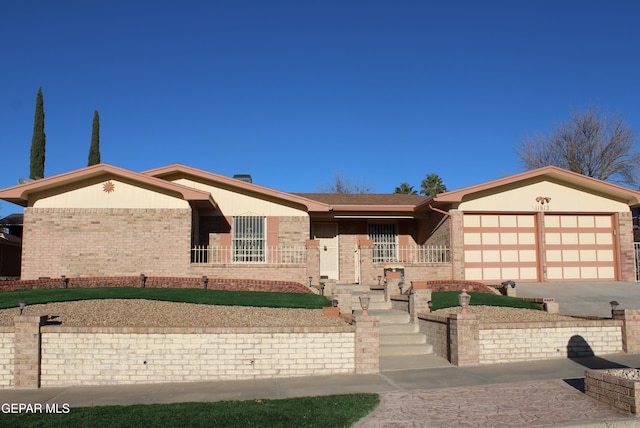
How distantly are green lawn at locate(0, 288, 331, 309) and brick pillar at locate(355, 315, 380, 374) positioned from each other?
283 cm

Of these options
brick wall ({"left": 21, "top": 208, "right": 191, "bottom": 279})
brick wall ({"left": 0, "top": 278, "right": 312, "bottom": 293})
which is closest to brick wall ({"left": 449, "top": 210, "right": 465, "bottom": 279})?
brick wall ({"left": 0, "top": 278, "right": 312, "bottom": 293})

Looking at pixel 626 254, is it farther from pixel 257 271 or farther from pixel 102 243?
pixel 102 243

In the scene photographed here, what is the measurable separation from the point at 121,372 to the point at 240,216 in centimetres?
1027

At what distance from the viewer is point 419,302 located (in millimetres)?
12430

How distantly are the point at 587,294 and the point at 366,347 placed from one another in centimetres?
991

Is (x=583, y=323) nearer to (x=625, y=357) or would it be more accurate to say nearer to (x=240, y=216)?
(x=625, y=357)

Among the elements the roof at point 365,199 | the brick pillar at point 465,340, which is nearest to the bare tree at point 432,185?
the roof at point 365,199

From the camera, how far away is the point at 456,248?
60.7ft

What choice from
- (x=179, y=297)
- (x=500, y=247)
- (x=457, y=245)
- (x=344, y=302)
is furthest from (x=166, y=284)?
(x=500, y=247)

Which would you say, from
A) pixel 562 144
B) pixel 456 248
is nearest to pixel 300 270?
pixel 456 248

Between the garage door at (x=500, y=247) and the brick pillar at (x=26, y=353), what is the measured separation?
45.4ft

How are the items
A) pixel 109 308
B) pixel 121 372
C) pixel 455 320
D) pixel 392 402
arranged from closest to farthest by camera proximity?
pixel 392 402, pixel 121 372, pixel 455 320, pixel 109 308

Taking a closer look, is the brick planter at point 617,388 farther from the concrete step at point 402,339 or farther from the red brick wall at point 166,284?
the red brick wall at point 166,284

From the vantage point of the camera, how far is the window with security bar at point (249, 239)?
18.9 m
